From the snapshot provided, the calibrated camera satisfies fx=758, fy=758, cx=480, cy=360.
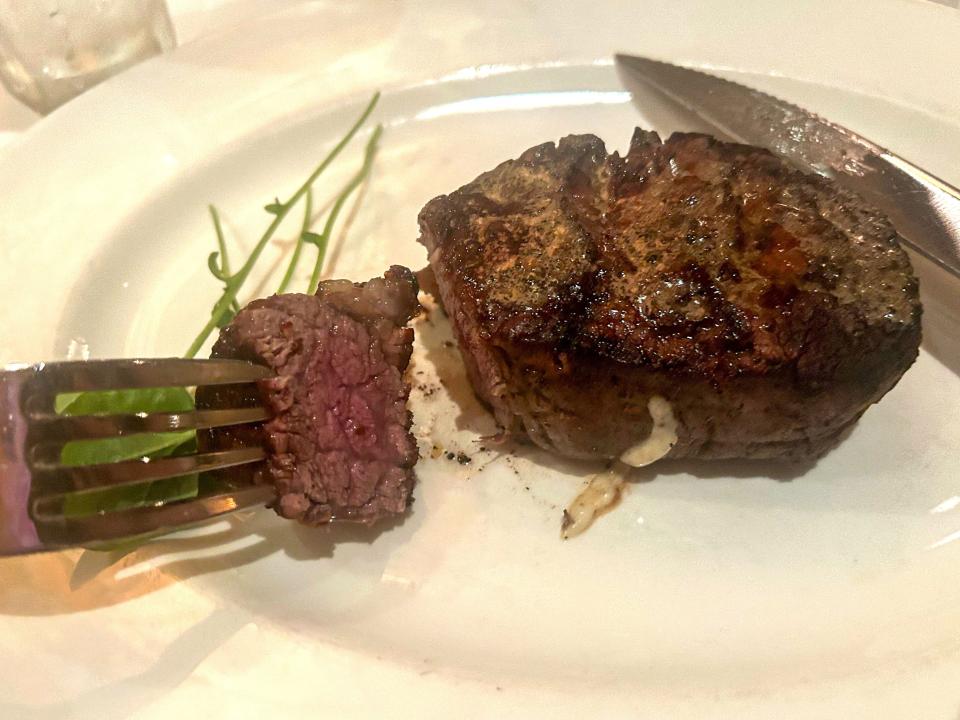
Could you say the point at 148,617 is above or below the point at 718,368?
below

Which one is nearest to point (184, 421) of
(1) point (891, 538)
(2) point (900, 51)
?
(1) point (891, 538)

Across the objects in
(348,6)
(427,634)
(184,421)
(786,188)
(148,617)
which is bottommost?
(427,634)

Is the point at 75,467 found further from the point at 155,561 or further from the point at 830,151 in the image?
the point at 830,151

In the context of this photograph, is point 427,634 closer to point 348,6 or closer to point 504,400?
point 504,400

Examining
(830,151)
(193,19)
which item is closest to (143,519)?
(830,151)

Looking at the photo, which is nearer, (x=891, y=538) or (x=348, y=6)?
(x=891, y=538)
